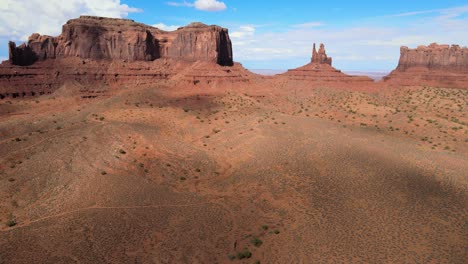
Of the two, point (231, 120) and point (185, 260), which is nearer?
point (185, 260)

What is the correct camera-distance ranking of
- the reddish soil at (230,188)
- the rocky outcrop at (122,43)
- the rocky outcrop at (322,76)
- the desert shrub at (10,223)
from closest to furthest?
the reddish soil at (230,188), the desert shrub at (10,223), the rocky outcrop at (122,43), the rocky outcrop at (322,76)

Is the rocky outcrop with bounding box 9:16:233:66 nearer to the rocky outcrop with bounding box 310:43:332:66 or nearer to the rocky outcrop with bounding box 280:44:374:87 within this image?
the rocky outcrop with bounding box 280:44:374:87

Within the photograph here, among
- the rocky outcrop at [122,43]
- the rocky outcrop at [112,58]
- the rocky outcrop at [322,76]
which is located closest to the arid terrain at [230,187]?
the rocky outcrop at [112,58]

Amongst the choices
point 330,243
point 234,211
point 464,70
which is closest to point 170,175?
point 234,211

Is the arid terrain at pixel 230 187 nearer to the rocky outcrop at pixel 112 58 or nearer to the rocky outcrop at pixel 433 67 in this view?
the rocky outcrop at pixel 112 58

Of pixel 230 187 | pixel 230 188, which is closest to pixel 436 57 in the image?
pixel 230 187

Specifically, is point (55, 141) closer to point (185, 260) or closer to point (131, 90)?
point (185, 260)

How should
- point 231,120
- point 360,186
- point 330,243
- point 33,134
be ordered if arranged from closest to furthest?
point 330,243 → point 360,186 → point 33,134 → point 231,120
